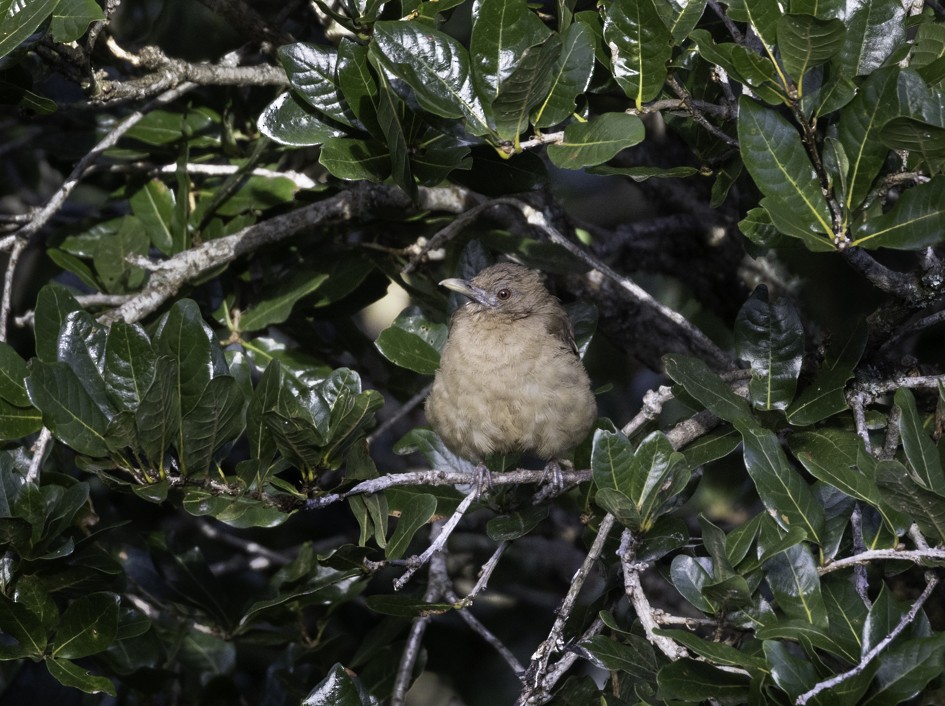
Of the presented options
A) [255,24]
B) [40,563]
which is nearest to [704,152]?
[255,24]

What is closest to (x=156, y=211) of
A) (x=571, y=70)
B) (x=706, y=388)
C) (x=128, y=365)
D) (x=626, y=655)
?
(x=128, y=365)

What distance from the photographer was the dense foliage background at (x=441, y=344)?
8.48 ft

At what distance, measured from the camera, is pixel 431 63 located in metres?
2.83

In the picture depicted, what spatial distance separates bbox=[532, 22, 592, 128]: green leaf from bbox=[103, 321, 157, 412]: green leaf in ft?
4.49

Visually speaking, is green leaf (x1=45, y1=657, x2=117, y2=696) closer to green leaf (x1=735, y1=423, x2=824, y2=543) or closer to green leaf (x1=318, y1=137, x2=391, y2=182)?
green leaf (x1=318, y1=137, x2=391, y2=182)

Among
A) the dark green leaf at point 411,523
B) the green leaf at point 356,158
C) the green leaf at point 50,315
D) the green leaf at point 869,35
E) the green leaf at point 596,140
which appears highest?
the green leaf at point 869,35

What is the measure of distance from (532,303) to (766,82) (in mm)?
1889

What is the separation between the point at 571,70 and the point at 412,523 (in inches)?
54.0

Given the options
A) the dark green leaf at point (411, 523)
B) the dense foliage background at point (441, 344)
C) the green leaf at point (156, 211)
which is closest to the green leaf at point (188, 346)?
the dense foliage background at point (441, 344)

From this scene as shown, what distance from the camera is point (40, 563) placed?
300 cm

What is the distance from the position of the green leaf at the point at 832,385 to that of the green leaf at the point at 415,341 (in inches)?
54.2

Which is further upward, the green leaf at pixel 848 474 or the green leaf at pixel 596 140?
the green leaf at pixel 596 140

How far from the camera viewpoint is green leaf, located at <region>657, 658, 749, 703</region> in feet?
7.91

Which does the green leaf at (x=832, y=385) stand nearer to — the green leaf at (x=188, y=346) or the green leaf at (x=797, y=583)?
the green leaf at (x=797, y=583)
